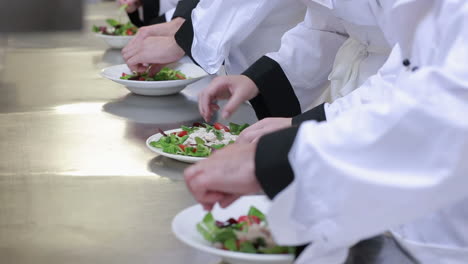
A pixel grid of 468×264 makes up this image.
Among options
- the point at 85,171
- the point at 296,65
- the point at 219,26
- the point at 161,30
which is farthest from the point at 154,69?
the point at 85,171

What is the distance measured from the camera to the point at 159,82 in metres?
1.93

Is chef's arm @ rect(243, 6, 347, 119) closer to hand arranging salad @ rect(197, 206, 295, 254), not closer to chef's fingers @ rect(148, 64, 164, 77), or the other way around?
chef's fingers @ rect(148, 64, 164, 77)

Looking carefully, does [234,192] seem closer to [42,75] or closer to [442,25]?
[442,25]

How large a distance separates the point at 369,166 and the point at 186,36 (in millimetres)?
1190

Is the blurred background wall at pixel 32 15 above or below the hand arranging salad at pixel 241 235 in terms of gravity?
below

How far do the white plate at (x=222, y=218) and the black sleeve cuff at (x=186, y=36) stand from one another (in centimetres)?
93

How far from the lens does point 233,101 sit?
148 cm

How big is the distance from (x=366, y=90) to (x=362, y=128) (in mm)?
344

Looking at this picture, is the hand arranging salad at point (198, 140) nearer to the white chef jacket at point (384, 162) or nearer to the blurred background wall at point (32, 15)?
the white chef jacket at point (384, 162)

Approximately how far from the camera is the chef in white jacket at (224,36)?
1.89m

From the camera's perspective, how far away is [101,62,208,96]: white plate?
1939mm

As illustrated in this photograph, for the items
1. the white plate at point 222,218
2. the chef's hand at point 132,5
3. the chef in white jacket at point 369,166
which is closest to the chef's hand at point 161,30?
the chef's hand at point 132,5

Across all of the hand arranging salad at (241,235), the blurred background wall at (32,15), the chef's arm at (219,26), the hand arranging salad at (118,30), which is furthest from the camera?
the blurred background wall at (32,15)

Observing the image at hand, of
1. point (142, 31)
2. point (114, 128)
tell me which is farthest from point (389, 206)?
point (142, 31)
